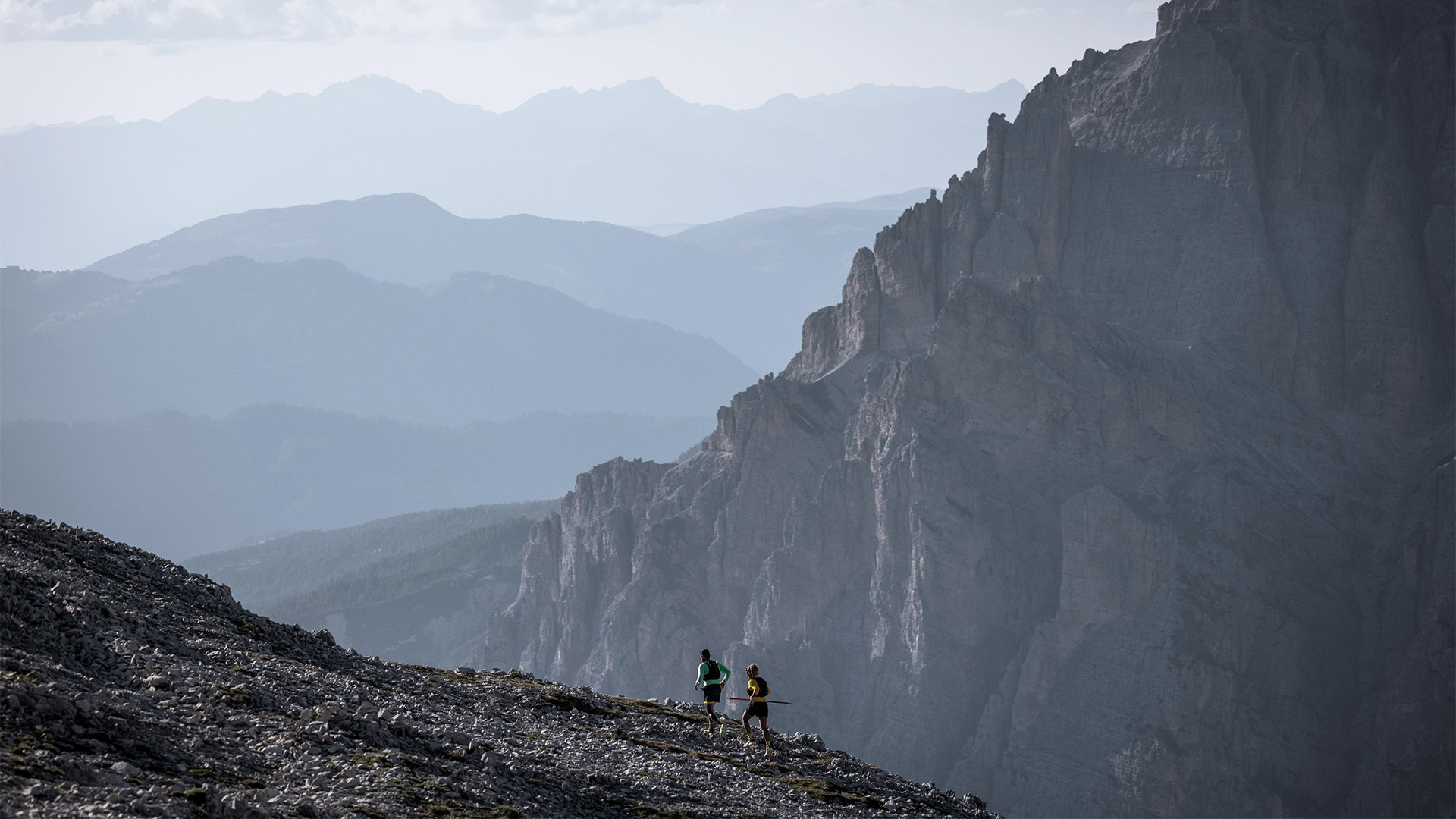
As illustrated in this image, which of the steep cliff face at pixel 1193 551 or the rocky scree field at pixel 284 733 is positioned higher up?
the rocky scree field at pixel 284 733

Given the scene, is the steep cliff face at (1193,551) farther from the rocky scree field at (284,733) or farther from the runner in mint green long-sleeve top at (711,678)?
the runner in mint green long-sleeve top at (711,678)

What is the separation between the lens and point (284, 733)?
38.1m

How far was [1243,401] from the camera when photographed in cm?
19600

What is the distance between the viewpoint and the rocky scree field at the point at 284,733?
31625 millimetres

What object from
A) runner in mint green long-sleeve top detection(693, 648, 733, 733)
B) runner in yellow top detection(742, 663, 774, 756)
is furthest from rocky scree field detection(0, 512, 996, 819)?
runner in mint green long-sleeve top detection(693, 648, 733, 733)

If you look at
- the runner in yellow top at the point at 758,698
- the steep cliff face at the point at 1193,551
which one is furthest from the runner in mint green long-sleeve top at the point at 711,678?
the steep cliff face at the point at 1193,551

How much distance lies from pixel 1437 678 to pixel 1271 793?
24.0 metres

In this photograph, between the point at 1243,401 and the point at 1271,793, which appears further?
the point at 1243,401

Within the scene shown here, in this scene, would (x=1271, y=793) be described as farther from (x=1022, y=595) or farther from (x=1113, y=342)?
(x=1113, y=342)

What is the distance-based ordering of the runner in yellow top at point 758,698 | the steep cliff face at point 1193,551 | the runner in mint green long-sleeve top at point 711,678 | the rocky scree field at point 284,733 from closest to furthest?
the rocky scree field at point 284,733, the runner in yellow top at point 758,698, the runner in mint green long-sleeve top at point 711,678, the steep cliff face at point 1193,551

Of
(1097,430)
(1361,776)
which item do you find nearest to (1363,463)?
(1097,430)

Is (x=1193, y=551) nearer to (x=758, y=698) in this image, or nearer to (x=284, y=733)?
(x=758, y=698)

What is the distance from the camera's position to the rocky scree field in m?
31.6

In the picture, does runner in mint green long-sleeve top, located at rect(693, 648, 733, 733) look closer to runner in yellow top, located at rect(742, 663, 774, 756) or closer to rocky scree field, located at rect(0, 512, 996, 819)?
runner in yellow top, located at rect(742, 663, 774, 756)
